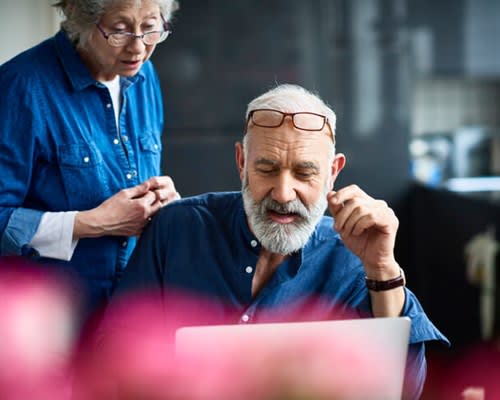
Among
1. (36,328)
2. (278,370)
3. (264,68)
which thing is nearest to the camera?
(278,370)

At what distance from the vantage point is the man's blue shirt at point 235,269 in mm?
1756

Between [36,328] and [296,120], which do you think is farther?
[36,328]

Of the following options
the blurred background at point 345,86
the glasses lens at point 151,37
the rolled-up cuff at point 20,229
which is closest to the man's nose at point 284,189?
the glasses lens at point 151,37

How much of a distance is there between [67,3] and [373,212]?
928 mm

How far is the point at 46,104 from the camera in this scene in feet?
6.21

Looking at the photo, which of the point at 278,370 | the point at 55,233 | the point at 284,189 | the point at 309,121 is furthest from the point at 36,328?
the point at 278,370

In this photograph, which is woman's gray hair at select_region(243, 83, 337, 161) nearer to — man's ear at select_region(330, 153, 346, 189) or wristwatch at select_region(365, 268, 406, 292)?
man's ear at select_region(330, 153, 346, 189)

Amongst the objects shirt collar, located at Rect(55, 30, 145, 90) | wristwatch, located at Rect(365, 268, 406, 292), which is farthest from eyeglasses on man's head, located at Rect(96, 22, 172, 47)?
wristwatch, located at Rect(365, 268, 406, 292)

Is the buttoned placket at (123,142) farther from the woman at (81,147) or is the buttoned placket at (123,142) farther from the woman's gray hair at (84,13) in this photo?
the woman's gray hair at (84,13)

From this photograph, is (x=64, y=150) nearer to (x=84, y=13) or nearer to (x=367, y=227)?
(x=84, y=13)

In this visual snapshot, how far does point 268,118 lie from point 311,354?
68cm

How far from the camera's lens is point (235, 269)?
1.79 m

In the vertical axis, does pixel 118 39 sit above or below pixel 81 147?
above

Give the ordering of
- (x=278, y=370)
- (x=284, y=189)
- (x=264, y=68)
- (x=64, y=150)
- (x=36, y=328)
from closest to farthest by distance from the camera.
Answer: (x=278, y=370) < (x=284, y=189) < (x=64, y=150) < (x=36, y=328) < (x=264, y=68)
